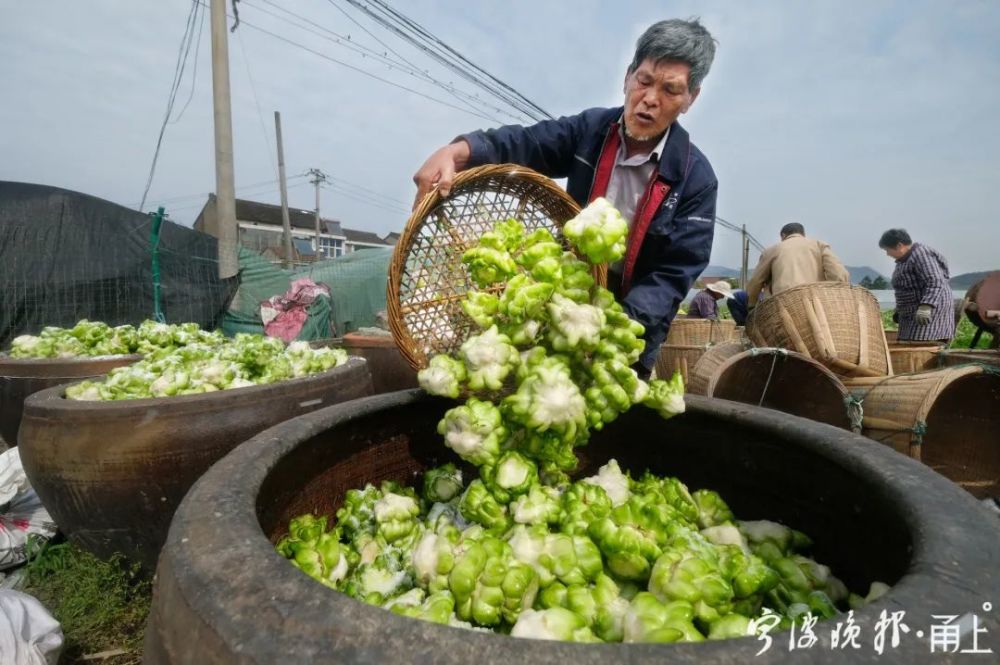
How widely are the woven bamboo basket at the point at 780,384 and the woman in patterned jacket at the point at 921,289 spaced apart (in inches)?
136

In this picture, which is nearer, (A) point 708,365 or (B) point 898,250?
(A) point 708,365

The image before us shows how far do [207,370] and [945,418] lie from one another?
203 inches

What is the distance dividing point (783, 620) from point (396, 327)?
1.51m

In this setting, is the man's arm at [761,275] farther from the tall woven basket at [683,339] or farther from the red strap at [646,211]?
the red strap at [646,211]

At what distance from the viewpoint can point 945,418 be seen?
3963 mm

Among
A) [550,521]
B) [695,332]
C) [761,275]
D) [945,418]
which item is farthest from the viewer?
[695,332]

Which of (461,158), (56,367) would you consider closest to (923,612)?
(461,158)

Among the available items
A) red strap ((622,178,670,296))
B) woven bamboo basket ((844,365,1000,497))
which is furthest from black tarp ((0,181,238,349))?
woven bamboo basket ((844,365,1000,497))

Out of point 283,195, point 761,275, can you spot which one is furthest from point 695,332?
point 283,195

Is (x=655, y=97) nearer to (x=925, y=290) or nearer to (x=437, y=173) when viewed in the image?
(x=437, y=173)

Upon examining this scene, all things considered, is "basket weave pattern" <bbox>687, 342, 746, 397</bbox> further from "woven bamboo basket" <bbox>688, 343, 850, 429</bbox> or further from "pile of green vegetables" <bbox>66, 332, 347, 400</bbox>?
"pile of green vegetables" <bbox>66, 332, 347, 400</bbox>

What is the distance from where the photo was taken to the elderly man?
260 centimetres

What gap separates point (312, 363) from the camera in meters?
3.36

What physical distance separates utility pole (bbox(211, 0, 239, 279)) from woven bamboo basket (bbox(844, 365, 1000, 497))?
1006 cm
